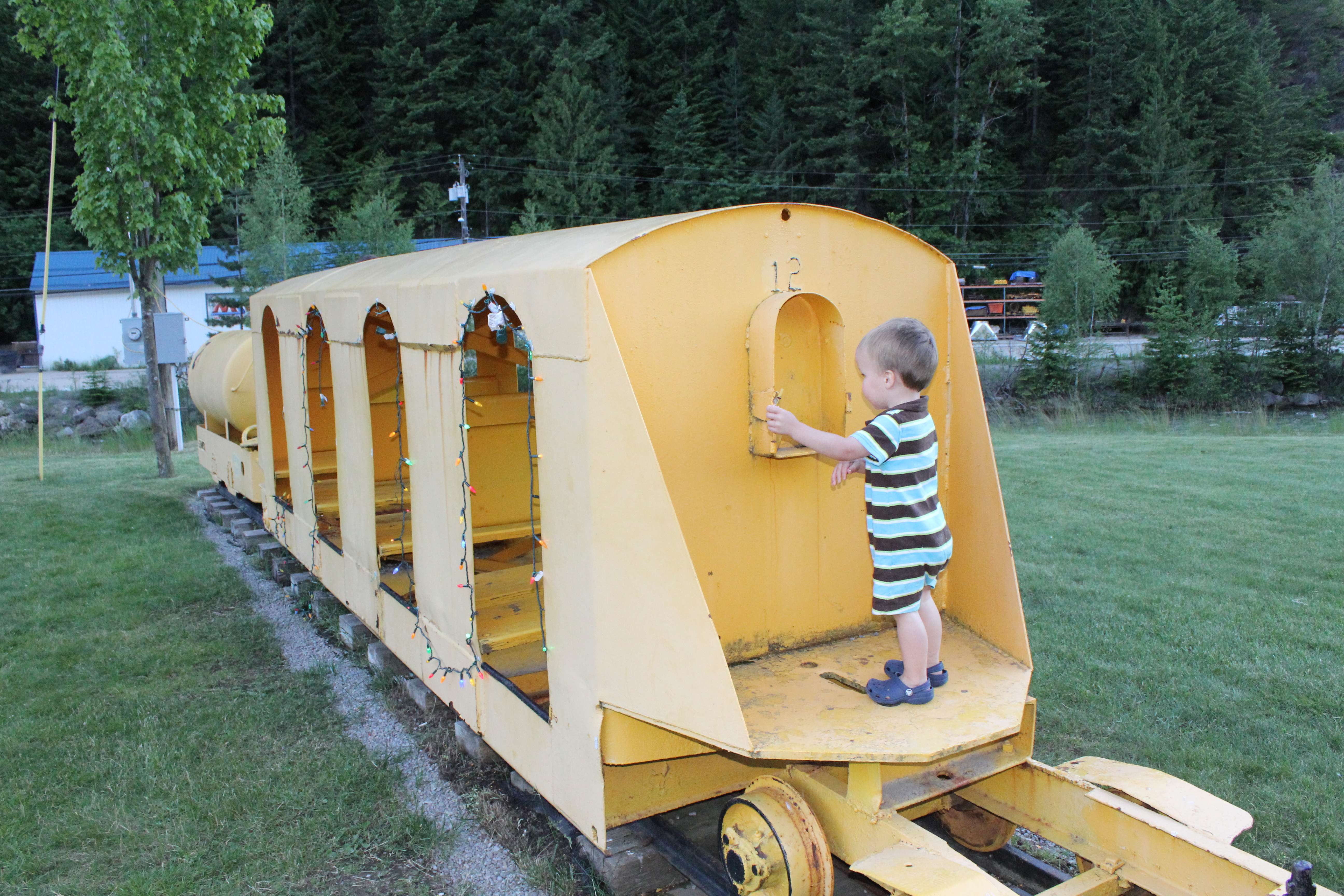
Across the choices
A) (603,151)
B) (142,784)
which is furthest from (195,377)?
(603,151)

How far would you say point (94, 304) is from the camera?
4172 cm

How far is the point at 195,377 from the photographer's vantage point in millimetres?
10805

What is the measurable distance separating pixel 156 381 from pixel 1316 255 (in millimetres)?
32521

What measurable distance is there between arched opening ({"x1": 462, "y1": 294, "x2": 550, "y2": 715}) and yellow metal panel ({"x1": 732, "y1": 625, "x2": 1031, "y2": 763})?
3.16 feet

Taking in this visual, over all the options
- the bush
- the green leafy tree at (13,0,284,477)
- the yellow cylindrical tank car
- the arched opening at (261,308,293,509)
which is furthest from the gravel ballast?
the bush

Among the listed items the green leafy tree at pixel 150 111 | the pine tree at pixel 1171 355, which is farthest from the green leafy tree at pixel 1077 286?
the green leafy tree at pixel 150 111

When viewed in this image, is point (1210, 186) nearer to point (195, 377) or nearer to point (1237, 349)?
point (1237, 349)

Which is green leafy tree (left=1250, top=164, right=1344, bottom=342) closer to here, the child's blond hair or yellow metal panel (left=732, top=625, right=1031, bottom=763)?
yellow metal panel (left=732, top=625, right=1031, bottom=763)

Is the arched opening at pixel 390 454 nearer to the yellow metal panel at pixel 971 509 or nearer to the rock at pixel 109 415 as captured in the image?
the yellow metal panel at pixel 971 509

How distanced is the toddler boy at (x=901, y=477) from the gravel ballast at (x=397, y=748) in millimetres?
1693

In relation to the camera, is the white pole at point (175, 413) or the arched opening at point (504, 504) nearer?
the arched opening at point (504, 504)

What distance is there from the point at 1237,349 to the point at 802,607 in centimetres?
2993

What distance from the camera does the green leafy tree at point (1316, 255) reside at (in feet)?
Result: 96.6

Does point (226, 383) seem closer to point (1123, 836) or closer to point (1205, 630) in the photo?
point (1205, 630)
